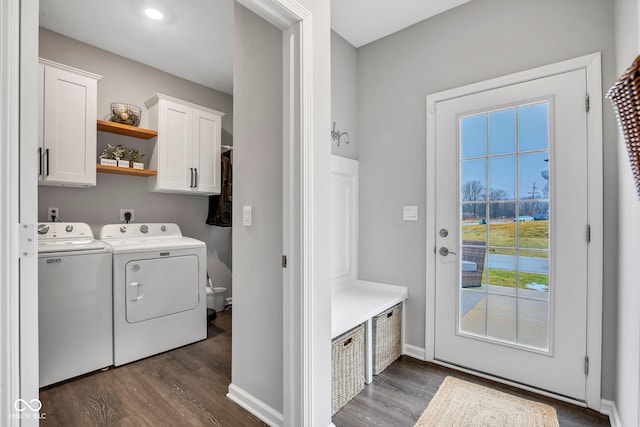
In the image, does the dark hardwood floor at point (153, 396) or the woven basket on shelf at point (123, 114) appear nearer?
the dark hardwood floor at point (153, 396)

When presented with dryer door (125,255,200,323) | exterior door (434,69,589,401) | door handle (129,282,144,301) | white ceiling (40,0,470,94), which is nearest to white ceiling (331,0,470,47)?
white ceiling (40,0,470,94)

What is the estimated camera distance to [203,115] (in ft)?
11.1

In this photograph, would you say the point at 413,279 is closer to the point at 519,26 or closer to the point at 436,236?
the point at 436,236

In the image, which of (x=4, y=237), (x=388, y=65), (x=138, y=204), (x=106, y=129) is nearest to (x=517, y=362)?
(x=388, y=65)

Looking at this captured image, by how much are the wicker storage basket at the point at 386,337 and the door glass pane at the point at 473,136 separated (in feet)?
4.26

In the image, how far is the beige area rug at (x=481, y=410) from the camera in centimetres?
168

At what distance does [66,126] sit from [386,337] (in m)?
3.03

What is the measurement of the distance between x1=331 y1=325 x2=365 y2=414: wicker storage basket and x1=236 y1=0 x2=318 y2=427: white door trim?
0.32 metres

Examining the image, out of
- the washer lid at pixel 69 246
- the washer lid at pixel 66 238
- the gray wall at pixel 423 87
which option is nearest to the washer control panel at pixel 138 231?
the washer lid at pixel 66 238

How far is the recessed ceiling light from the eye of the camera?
2.39 m

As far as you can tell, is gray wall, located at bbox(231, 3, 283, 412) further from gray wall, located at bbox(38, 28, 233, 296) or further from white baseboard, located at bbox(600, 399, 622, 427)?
gray wall, located at bbox(38, 28, 233, 296)

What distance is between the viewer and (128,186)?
3.13 metres

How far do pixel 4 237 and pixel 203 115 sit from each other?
294 centimetres

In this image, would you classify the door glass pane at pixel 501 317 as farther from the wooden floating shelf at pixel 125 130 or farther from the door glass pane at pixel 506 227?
the wooden floating shelf at pixel 125 130
